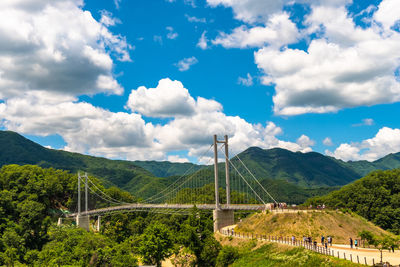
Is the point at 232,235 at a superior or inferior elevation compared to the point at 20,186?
inferior

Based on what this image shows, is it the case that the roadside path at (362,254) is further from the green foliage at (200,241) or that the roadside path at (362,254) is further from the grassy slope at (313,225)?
the green foliage at (200,241)

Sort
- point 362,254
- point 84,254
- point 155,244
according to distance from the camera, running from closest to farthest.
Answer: point 362,254 < point 84,254 < point 155,244

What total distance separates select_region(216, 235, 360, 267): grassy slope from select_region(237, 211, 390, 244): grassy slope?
4823 mm

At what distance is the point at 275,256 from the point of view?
38031 millimetres

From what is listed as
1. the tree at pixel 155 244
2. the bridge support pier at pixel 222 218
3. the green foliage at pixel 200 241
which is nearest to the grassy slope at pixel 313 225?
the bridge support pier at pixel 222 218

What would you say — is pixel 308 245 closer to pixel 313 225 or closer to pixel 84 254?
pixel 313 225

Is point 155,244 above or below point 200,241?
below

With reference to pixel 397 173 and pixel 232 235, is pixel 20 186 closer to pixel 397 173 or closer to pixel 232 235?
pixel 232 235

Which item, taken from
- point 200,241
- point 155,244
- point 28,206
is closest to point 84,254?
point 155,244

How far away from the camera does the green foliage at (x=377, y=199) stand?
69562 millimetres

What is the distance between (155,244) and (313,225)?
2203cm

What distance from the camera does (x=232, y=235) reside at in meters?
51.2

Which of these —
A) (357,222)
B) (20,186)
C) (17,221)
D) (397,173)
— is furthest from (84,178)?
(397,173)

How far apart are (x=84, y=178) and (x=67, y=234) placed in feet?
Answer: 135
